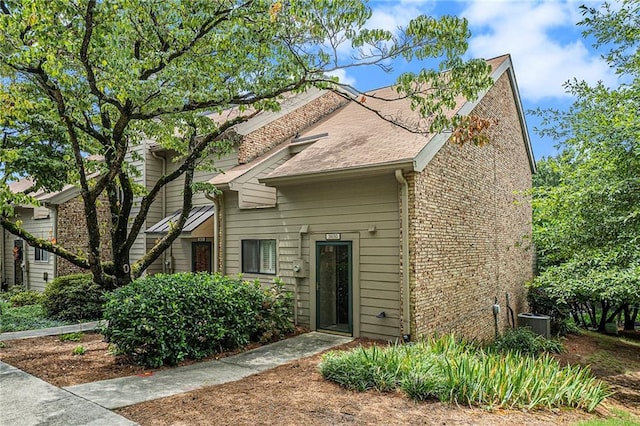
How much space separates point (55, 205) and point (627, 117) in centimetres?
1694

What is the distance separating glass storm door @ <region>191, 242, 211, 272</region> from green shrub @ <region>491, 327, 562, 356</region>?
29.3ft

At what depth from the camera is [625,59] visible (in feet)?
35.7

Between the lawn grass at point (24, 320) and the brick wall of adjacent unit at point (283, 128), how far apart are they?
6.79m

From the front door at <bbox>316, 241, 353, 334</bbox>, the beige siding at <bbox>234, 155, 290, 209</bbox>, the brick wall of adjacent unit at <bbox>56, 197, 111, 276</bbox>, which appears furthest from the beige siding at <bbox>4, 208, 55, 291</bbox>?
the front door at <bbox>316, 241, 353, 334</bbox>

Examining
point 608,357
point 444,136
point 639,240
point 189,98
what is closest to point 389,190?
point 444,136

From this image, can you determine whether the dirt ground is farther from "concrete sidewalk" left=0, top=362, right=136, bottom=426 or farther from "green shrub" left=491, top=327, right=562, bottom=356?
"green shrub" left=491, top=327, right=562, bottom=356

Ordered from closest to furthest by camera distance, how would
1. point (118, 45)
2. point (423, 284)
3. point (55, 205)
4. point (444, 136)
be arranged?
point (118, 45), point (423, 284), point (444, 136), point (55, 205)

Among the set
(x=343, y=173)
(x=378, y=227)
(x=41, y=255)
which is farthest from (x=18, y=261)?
(x=378, y=227)

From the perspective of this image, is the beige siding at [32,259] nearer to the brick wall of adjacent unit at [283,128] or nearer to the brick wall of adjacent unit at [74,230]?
the brick wall of adjacent unit at [74,230]

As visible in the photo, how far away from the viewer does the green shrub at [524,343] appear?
38.6ft

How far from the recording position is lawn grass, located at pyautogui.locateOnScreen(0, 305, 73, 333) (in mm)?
10734

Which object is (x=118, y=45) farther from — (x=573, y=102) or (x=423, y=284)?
(x=573, y=102)

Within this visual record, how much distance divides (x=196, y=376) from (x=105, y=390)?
1.33 metres

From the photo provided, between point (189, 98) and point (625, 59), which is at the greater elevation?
point (625, 59)
